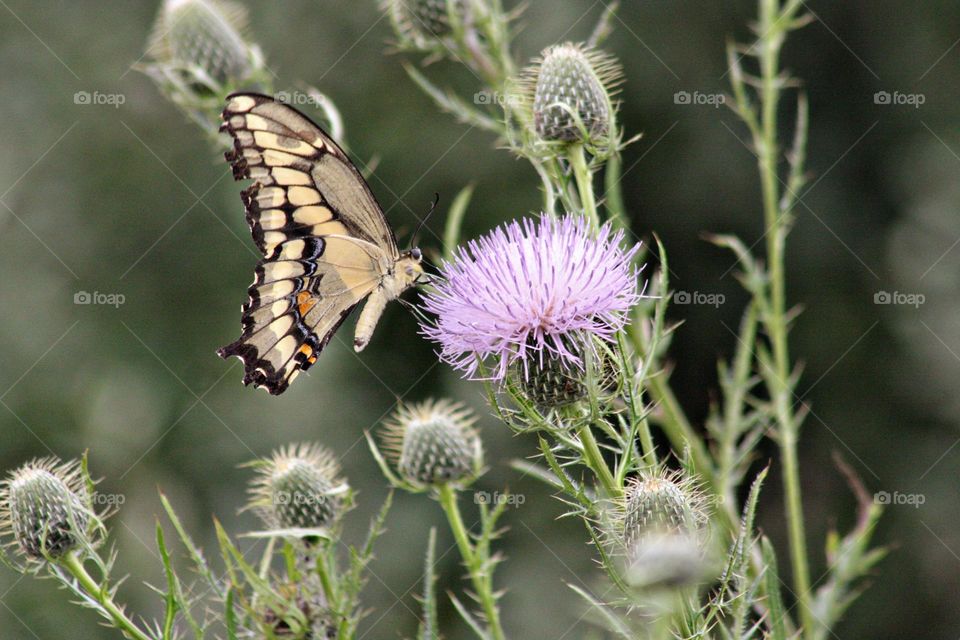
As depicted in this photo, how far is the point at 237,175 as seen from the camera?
3803 mm

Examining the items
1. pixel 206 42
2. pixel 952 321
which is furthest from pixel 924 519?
pixel 206 42

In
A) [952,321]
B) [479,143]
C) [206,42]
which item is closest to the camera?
[206,42]

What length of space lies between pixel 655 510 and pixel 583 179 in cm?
125

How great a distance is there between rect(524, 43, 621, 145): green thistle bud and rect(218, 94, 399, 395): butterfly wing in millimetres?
782

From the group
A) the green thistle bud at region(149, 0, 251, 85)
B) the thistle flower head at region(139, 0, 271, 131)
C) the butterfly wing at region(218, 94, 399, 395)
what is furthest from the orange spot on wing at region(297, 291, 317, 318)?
the green thistle bud at region(149, 0, 251, 85)

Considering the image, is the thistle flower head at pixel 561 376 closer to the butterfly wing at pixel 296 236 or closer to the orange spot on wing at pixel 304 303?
the butterfly wing at pixel 296 236

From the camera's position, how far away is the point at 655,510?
2559mm

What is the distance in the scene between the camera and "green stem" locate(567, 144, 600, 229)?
3244 millimetres

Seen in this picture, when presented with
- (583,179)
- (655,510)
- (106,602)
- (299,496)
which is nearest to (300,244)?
(299,496)

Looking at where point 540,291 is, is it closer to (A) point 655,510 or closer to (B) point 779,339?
(A) point 655,510

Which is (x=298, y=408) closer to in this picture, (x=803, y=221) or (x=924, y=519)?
(x=803, y=221)

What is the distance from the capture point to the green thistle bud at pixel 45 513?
308 centimetres

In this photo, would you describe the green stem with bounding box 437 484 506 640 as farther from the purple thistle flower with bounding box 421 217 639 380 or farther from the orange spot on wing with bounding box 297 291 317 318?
the orange spot on wing with bounding box 297 291 317 318

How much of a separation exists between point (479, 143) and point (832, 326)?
8.54ft
